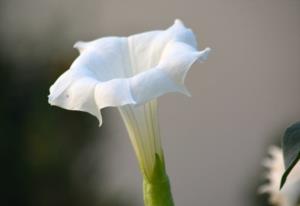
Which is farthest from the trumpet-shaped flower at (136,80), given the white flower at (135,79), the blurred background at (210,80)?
the blurred background at (210,80)

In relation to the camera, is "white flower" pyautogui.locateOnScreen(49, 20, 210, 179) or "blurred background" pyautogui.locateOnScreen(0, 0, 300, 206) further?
"blurred background" pyautogui.locateOnScreen(0, 0, 300, 206)

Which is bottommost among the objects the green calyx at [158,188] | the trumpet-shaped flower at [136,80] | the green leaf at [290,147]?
the green calyx at [158,188]

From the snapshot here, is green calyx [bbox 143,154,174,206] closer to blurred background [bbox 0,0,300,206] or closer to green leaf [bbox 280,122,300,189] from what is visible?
green leaf [bbox 280,122,300,189]

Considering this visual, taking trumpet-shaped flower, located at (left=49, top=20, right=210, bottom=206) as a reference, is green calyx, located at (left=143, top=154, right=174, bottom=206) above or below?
below

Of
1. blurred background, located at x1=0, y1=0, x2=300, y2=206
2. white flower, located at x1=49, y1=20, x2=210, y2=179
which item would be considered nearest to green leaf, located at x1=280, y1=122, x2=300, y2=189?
white flower, located at x1=49, y1=20, x2=210, y2=179

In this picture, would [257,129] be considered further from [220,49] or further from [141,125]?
[141,125]

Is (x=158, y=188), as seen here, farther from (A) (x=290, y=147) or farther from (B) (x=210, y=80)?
(B) (x=210, y=80)

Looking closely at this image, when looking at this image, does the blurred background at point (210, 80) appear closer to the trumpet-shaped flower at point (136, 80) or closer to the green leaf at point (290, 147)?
the trumpet-shaped flower at point (136, 80)

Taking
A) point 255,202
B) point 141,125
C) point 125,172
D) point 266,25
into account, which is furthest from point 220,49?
point 141,125
